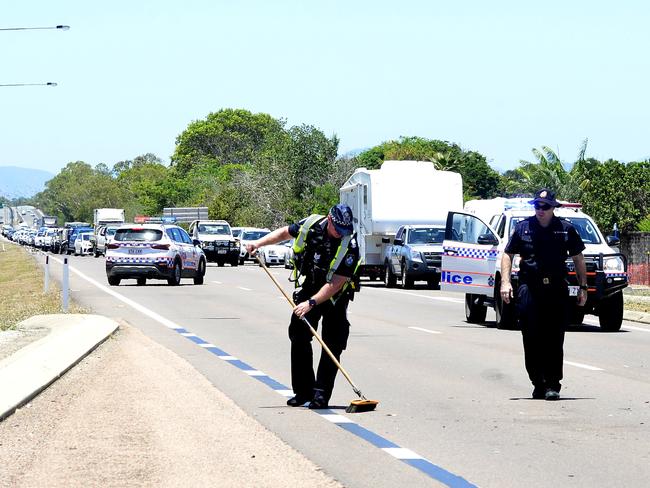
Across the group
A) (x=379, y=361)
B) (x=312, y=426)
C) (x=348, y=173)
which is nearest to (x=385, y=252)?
(x=379, y=361)

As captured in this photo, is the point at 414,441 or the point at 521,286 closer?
the point at 414,441

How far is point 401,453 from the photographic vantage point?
948 cm

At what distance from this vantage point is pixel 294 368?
11883 mm

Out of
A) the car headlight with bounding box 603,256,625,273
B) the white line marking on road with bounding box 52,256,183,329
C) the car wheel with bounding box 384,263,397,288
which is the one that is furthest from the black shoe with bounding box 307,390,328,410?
the car wheel with bounding box 384,263,397,288

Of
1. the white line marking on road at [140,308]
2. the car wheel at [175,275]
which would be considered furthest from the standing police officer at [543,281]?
the car wheel at [175,275]

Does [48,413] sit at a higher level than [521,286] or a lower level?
lower

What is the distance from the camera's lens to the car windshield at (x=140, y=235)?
37.5m

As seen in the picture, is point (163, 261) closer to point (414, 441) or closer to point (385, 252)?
point (385, 252)

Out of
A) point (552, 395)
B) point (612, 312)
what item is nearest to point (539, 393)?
point (552, 395)

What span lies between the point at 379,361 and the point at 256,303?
13.4 meters

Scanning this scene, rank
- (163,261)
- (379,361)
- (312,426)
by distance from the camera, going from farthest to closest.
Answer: (163,261)
(379,361)
(312,426)

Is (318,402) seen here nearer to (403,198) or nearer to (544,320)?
(544,320)

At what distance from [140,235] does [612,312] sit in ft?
59.0

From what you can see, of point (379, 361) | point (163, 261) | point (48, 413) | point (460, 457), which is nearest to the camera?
point (460, 457)
